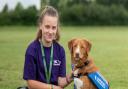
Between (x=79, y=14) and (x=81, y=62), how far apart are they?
5480cm

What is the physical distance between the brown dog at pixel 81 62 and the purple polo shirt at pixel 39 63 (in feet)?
0.87

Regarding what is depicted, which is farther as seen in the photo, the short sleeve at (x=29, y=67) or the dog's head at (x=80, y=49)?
the short sleeve at (x=29, y=67)

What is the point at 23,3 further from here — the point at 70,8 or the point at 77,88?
the point at 77,88

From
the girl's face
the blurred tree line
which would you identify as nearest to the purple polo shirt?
the girl's face

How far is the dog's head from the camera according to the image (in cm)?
687

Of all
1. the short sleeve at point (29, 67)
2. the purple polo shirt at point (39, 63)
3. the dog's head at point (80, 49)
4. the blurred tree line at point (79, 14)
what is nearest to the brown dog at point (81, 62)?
the dog's head at point (80, 49)

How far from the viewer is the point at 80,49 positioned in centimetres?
688

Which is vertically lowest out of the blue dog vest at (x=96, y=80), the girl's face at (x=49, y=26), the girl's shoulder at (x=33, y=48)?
the blue dog vest at (x=96, y=80)

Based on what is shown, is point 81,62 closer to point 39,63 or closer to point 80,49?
point 80,49

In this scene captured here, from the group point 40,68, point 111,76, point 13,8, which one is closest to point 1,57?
point 111,76

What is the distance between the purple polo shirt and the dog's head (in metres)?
0.32

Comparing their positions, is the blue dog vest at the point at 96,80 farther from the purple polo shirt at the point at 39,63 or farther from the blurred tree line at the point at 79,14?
the blurred tree line at the point at 79,14

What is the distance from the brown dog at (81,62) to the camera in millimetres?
6895

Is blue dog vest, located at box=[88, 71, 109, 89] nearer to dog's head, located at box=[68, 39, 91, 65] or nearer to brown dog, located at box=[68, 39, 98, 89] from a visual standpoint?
brown dog, located at box=[68, 39, 98, 89]
